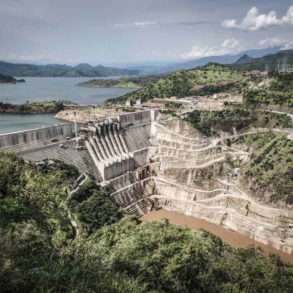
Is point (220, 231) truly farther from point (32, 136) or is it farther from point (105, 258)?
point (105, 258)

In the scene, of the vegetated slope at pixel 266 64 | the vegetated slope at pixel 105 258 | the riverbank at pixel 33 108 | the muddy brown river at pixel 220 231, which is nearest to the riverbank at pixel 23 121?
the riverbank at pixel 33 108

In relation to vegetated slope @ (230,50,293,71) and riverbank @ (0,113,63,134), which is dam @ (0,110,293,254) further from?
vegetated slope @ (230,50,293,71)

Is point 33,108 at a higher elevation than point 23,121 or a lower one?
higher

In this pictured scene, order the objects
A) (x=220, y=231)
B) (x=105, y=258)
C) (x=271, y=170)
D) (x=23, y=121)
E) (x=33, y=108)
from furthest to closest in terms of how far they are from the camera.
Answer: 1. (x=33, y=108)
2. (x=23, y=121)
3. (x=271, y=170)
4. (x=220, y=231)
5. (x=105, y=258)

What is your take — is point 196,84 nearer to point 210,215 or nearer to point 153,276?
point 210,215

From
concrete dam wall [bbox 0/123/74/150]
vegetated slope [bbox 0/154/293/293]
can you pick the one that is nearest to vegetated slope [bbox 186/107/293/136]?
concrete dam wall [bbox 0/123/74/150]

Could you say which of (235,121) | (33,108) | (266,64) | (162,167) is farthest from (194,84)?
(266,64)

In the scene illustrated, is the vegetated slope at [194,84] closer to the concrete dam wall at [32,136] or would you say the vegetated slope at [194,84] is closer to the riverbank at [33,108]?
the riverbank at [33,108]
